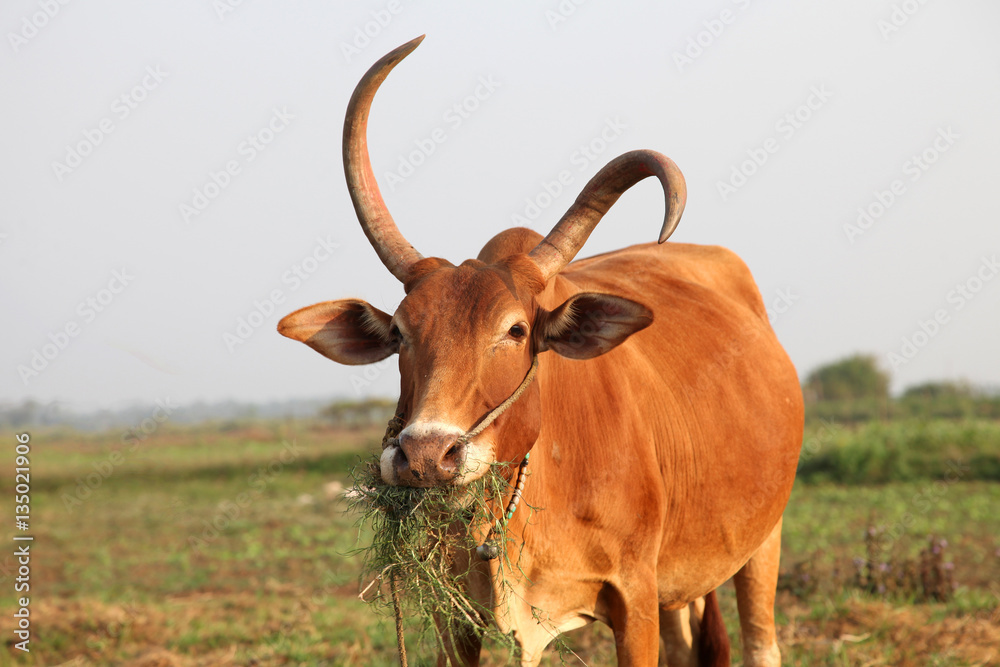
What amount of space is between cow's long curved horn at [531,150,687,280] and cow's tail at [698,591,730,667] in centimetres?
266

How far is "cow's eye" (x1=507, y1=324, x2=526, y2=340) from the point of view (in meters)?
2.95

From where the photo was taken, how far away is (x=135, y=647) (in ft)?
21.2

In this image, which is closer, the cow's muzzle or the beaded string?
the cow's muzzle

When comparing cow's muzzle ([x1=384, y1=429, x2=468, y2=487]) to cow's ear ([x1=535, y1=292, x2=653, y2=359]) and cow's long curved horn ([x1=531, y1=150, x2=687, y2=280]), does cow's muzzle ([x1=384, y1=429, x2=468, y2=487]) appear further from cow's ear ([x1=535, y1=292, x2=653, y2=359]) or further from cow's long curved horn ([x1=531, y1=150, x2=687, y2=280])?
cow's long curved horn ([x1=531, y1=150, x2=687, y2=280])

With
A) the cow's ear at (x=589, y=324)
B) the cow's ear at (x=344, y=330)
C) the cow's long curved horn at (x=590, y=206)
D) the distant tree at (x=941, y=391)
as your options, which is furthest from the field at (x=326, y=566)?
the distant tree at (x=941, y=391)

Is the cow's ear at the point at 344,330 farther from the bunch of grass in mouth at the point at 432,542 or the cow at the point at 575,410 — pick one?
the bunch of grass in mouth at the point at 432,542

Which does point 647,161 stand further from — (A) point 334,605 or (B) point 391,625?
(A) point 334,605

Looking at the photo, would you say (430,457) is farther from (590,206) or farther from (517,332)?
(590,206)

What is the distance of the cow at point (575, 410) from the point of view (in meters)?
2.84

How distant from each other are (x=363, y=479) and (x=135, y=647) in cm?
475

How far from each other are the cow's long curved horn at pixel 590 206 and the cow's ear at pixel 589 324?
20cm

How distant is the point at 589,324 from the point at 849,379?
126ft

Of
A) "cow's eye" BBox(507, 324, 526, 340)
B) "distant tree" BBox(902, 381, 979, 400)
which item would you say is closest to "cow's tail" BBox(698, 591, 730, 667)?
"cow's eye" BBox(507, 324, 526, 340)

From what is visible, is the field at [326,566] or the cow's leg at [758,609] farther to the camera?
the field at [326,566]
